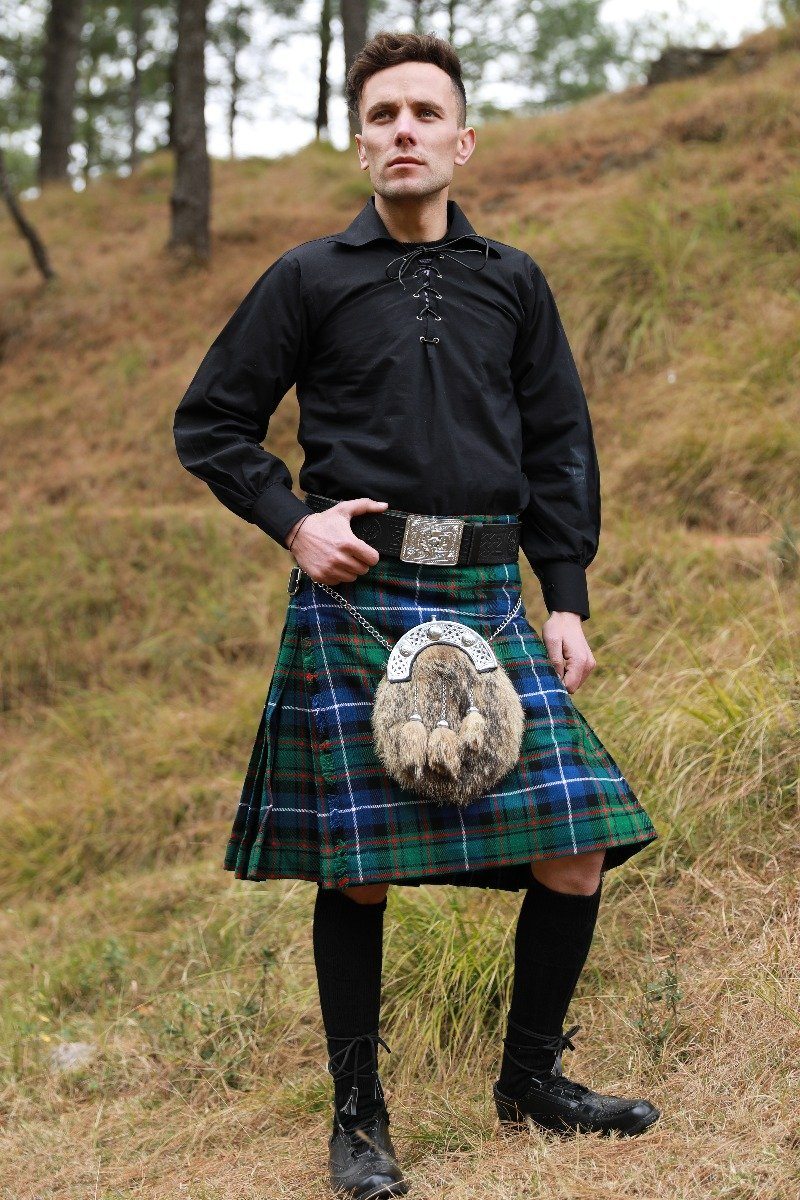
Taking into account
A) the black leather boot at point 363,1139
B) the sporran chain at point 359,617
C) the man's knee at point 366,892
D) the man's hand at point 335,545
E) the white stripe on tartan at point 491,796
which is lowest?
the black leather boot at point 363,1139

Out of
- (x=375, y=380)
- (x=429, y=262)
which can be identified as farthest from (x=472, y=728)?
(x=429, y=262)

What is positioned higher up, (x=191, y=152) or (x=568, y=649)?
(x=191, y=152)

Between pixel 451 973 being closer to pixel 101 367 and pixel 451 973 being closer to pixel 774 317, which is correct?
pixel 774 317

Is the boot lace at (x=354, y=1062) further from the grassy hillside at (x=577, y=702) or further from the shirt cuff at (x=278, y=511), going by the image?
the shirt cuff at (x=278, y=511)

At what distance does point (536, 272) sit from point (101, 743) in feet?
11.4

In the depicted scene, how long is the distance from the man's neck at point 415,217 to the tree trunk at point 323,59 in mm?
15517

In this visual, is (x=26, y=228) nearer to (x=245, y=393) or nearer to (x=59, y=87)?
(x=59, y=87)

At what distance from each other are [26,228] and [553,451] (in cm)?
815

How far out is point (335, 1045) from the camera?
2334 millimetres

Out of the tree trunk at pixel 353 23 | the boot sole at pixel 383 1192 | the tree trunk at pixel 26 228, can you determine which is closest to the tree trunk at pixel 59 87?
the tree trunk at pixel 26 228

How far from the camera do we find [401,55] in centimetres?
238

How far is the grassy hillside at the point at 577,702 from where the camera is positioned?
8.40ft

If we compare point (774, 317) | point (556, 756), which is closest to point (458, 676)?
point (556, 756)

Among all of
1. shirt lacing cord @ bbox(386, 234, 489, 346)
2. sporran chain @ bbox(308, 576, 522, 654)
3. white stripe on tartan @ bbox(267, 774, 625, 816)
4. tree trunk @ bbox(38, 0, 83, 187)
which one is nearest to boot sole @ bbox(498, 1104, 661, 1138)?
white stripe on tartan @ bbox(267, 774, 625, 816)
